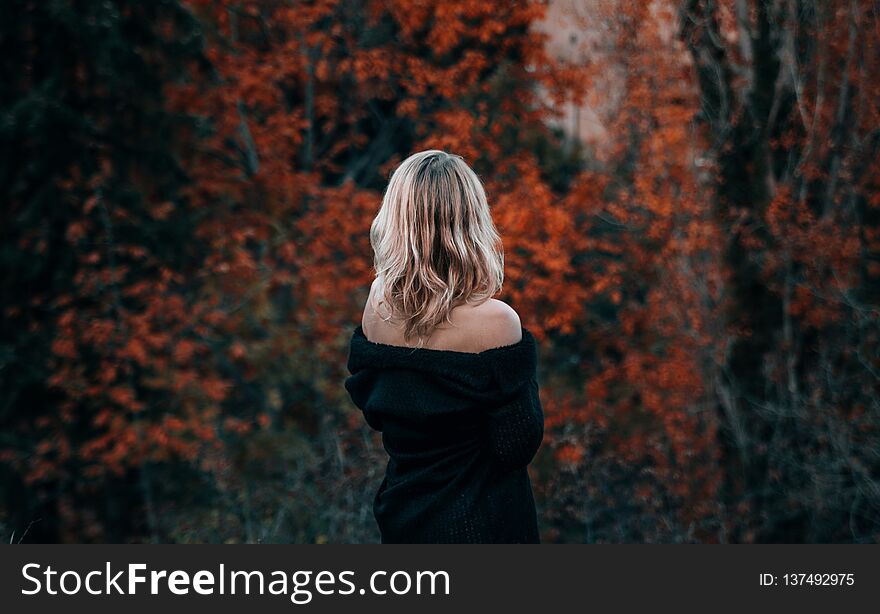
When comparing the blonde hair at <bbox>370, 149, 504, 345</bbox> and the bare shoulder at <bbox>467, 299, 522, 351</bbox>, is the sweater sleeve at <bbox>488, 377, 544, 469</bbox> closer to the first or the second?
the bare shoulder at <bbox>467, 299, 522, 351</bbox>

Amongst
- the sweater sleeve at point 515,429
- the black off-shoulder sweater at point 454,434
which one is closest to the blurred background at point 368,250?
the black off-shoulder sweater at point 454,434

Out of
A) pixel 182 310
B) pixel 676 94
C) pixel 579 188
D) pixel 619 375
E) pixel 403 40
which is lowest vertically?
pixel 619 375

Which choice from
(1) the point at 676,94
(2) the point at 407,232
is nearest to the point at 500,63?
(1) the point at 676,94

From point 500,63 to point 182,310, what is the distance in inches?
206

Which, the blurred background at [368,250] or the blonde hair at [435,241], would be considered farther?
the blurred background at [368,250]

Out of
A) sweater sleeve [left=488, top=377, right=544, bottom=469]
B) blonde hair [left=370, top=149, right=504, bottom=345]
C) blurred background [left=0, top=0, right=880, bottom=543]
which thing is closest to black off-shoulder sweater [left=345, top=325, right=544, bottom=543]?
sweater sleeve [left=488, top=377, right=544, bottom=469]

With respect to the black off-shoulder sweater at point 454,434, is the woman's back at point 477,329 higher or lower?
higher

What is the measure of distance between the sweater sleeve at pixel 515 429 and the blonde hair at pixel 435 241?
0.92ft

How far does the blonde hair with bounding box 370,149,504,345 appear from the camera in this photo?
206 centimetres

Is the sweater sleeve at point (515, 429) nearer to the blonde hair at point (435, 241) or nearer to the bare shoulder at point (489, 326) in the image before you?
the bare shoulder at point (489, 326)

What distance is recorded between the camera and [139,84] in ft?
29.3

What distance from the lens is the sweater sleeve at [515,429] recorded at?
2.09m

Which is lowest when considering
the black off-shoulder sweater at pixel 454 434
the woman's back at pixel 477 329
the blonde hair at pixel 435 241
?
the black off-shoulder sweater at pixel 454 434

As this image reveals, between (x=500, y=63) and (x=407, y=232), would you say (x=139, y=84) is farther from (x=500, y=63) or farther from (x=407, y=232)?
(x=407, y=232)
